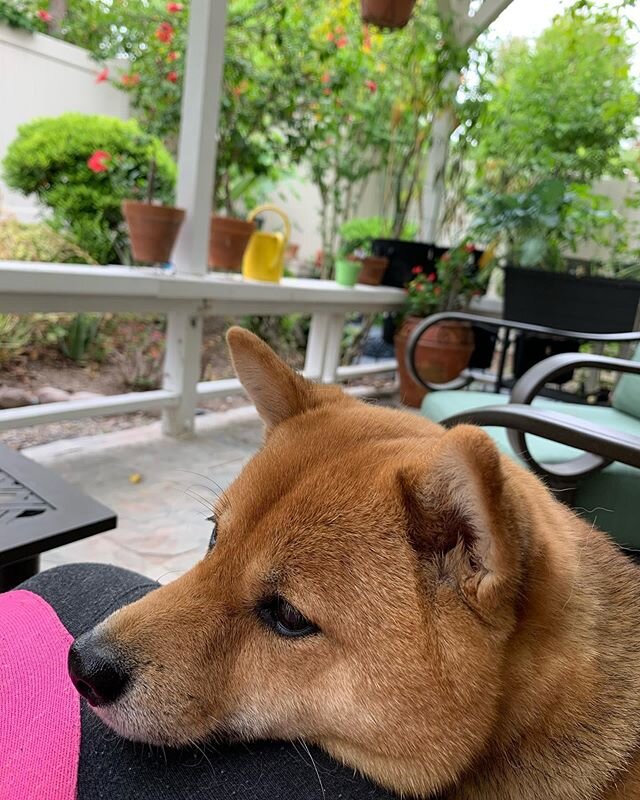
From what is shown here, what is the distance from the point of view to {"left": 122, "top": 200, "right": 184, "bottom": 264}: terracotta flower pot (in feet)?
11.7

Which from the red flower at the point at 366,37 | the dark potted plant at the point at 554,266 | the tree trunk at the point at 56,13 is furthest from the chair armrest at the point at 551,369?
the tree trunk at the point at 56,13

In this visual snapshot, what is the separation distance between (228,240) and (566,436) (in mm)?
2991

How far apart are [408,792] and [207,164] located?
352cm

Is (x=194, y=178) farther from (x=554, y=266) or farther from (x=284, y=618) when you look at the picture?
(x=284, y=618)

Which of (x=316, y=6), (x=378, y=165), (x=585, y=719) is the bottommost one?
(x=585, y=719)

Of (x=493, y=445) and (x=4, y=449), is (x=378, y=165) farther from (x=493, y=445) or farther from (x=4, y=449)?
(x=493, y=445)

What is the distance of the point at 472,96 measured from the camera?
535 cm

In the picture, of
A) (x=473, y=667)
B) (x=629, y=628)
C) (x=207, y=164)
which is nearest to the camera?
(x=473, y=667)

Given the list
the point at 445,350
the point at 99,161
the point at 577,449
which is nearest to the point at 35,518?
the point at 577,449

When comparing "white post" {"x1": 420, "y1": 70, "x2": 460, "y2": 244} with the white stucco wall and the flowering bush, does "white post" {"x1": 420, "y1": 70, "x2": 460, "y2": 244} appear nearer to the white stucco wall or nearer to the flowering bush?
the flowering bush

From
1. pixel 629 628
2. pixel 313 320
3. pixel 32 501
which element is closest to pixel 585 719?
pixel 629 628

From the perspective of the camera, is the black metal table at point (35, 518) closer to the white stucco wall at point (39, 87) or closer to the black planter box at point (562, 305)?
the black planter box at point (562, 305)

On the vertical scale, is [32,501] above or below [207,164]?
below

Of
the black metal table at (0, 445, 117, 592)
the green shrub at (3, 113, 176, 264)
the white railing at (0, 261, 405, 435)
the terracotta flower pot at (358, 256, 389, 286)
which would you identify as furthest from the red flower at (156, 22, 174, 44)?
the black metal table at (0, 445, 117, 592)
